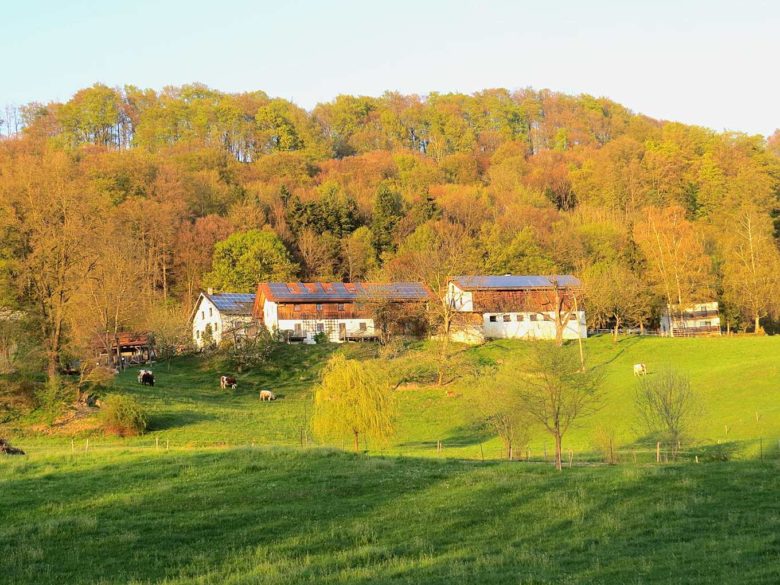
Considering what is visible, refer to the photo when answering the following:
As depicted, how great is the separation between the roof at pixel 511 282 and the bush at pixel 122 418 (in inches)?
1552

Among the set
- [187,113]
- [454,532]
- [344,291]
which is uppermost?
[187,113]

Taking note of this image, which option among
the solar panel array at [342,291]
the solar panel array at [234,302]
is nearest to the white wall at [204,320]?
the solar panel array at [234,302]

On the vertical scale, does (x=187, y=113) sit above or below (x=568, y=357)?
above

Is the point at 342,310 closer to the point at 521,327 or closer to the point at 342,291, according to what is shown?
the point at 342,291

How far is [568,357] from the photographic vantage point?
34.9 meters

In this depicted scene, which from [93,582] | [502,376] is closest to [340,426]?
[502,376]

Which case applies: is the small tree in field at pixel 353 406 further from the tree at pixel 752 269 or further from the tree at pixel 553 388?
the tree at pixel 752 269

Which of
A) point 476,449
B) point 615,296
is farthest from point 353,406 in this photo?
point 615,296

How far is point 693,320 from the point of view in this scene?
3514 inches

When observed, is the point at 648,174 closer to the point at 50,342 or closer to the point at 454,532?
the point at 50,342

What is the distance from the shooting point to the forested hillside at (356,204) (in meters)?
55.9

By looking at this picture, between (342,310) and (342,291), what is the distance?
276cm

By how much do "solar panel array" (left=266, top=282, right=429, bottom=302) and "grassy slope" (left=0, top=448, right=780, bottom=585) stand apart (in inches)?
1920

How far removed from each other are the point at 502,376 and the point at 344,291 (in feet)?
151
